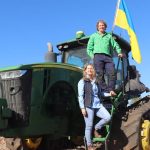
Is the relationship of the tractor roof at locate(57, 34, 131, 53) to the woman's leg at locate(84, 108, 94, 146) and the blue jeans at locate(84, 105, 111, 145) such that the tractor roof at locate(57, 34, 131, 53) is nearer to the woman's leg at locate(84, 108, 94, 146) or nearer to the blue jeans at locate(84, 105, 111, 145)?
the blue jeans at locate(84, 105, 111, 145)

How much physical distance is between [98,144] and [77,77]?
1.30 meters

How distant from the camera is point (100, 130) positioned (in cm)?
805

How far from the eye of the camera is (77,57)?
31.6 feet

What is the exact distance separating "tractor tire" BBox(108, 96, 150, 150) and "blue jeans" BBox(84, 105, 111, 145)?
51 centimetres

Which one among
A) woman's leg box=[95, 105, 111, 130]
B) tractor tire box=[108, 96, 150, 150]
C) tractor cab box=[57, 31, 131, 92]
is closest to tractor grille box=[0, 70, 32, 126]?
woman's leg box=[95, 105, 111, 130]

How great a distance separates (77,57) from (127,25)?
1271 millimetres

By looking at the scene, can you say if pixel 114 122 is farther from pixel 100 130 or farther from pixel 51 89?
pixel 51 89

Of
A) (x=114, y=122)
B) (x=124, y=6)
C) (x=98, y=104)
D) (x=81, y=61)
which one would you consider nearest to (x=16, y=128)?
(x=98, y=104)

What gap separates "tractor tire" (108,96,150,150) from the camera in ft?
26.1

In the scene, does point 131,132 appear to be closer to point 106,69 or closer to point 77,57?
point 106,69

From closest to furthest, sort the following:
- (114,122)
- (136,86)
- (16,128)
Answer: (16,128), (114,122), (136,86)

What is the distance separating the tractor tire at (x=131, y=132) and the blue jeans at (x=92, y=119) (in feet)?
1.66

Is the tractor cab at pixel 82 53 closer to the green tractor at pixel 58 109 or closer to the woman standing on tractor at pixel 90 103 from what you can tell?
the green tractor at pixel 58 109

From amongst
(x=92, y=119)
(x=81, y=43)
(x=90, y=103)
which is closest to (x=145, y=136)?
(x=92, y=119)
